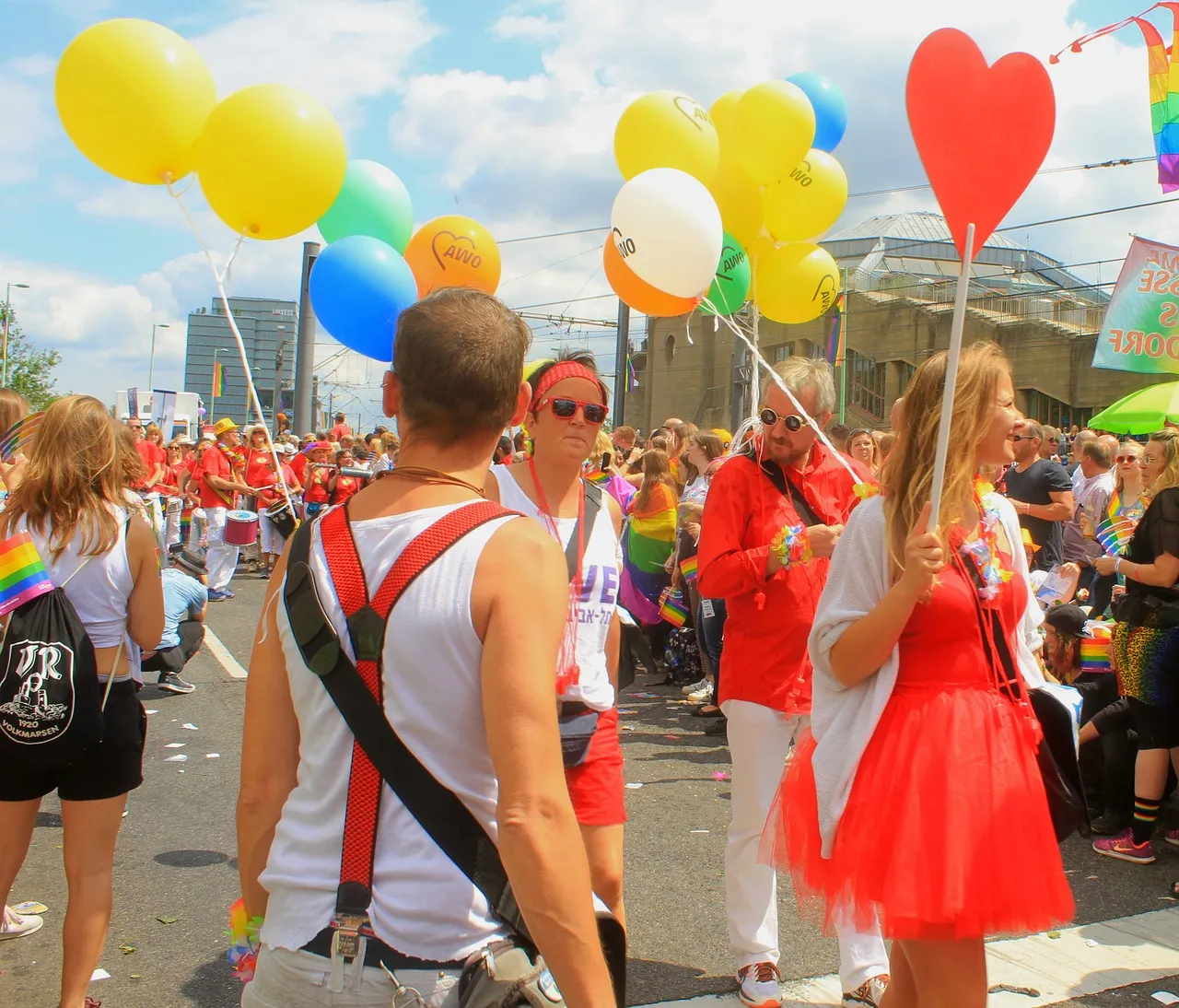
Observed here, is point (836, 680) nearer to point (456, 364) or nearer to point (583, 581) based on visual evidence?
point (583, 581)

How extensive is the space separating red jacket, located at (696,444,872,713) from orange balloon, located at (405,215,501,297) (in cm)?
169

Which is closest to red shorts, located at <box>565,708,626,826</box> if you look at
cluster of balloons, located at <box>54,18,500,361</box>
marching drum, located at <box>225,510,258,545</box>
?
cluster of balloons, located at <box>54,18,500,361</box>

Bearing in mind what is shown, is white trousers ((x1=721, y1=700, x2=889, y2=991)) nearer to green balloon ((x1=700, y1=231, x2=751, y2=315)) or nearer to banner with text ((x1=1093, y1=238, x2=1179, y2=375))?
green balloon ((x1=700, y1=231, x2=751, y2=315))

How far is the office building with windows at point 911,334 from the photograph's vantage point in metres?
31.5

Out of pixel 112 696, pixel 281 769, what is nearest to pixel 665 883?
pixel 112 696

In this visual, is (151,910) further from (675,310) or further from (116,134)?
(675,310)

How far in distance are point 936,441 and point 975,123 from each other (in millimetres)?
741

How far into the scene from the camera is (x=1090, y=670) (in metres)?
5.77

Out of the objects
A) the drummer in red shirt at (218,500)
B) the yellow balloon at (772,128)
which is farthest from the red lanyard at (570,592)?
the drummer in red shirt at (218,500)

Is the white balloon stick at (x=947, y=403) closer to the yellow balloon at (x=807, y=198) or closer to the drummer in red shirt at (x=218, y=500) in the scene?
the yellow balloon at (x=807, y=198)

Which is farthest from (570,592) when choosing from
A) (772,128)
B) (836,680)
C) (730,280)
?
(772,128)

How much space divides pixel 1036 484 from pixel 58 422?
7050 millimetres

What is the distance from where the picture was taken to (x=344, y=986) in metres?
1.51

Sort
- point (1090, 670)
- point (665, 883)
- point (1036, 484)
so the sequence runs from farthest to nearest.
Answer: point (1036, 484) < point (1090, 670) < point (665, 883)
